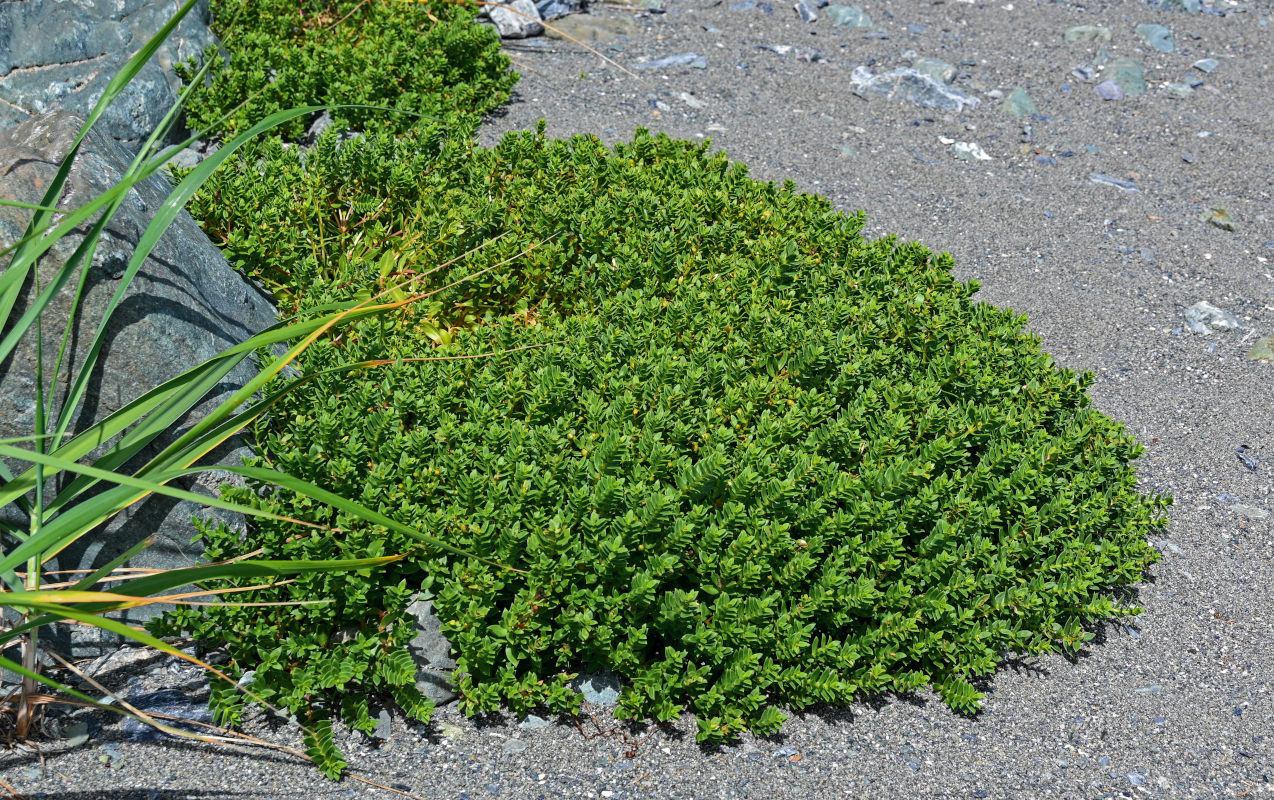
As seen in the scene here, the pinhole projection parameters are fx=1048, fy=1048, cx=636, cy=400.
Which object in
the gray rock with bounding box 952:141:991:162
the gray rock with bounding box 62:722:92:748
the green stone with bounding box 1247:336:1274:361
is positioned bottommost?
the green stone with bounding box 1247:336:1274:361

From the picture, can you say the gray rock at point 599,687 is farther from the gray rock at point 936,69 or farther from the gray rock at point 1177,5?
the gray rock at point 1177,5

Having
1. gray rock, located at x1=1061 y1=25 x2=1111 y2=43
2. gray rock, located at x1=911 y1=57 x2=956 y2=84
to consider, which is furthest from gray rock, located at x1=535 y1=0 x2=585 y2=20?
gray rock, located at x1=1061 y1=25 x2=1111 y2=43

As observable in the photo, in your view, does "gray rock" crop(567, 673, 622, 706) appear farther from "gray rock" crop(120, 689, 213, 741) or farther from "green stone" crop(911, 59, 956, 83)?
"green stone" crop(911, 59, 956, 83)

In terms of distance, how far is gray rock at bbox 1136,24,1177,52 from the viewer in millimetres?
8234

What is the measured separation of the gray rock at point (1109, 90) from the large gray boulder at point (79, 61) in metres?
6.25

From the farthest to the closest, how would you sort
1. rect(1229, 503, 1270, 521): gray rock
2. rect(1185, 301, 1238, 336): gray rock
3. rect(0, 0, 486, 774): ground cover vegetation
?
rect(1185, 301, 1238, 336): gray rock → rect(1229, 503, 1270, 521): gray rock → rect(0, 0, 486, 774): ground cover vegetation

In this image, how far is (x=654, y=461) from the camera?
10.4 feet

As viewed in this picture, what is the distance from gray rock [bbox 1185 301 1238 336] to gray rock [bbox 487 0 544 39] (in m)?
4.61

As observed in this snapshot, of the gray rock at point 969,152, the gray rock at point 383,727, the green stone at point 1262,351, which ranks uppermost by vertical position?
the gray rock at point 969,152

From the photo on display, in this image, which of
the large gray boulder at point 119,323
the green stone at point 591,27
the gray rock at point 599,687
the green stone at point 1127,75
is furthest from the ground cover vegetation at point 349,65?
the green stone at point 1127,75

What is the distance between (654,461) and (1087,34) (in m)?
6.95

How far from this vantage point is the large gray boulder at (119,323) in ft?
9.61

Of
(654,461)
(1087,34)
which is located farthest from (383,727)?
(1087,34)

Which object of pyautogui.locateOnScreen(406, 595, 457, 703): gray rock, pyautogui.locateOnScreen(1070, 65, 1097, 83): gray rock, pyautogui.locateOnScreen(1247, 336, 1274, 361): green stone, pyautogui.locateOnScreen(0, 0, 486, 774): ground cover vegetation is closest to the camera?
pyautogui.locateOnScreen(0, 0, 486, 774): ground cover vegetation
